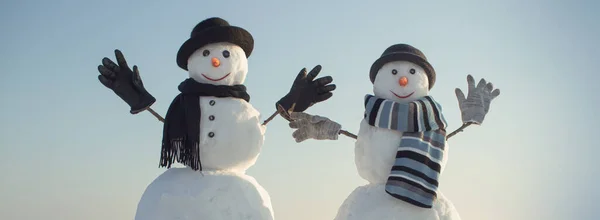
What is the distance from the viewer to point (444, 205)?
4.62 metres

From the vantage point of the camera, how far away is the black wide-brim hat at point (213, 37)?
4.70 metres

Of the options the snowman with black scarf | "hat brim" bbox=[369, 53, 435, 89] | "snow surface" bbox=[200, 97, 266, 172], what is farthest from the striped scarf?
"snow surface" bbox=[200, 97, 266, 172]

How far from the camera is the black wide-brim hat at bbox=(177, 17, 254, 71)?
4699 millimetres

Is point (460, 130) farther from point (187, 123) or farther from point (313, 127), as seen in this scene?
point (187, 123)

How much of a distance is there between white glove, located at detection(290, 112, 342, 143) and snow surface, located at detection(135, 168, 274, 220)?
596 millimetres

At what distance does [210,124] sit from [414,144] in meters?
1.43

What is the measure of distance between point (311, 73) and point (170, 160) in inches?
48.1

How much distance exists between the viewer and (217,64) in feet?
15.4

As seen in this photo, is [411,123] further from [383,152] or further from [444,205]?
[444,205]

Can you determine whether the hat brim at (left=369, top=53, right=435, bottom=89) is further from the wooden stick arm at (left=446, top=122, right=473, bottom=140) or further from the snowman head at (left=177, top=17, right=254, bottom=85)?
the snowman head at (left=177, top=17, right=254, bottom=85)

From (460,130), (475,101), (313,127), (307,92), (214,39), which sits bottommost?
(313,127)

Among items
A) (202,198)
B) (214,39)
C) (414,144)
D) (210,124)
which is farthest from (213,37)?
(414,144)

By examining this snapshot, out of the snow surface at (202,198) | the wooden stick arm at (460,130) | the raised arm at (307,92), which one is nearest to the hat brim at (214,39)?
the raised arm at (307,92)

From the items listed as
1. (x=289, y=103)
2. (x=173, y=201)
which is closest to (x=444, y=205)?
(x=289, y=103)
